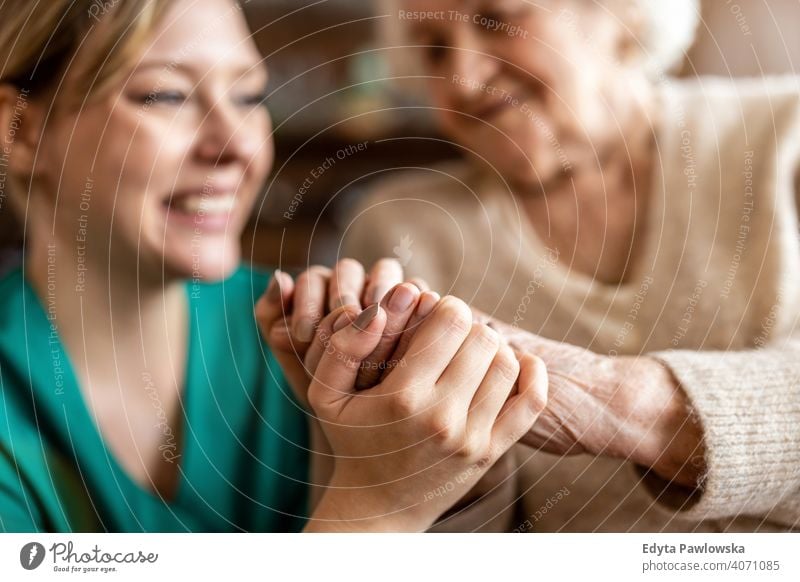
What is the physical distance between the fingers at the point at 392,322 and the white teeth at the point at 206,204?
0.09 meters

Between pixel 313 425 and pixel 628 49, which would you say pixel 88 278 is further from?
pixel 628 49

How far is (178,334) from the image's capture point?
14.2 inches

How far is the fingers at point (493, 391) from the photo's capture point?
0.99 feet

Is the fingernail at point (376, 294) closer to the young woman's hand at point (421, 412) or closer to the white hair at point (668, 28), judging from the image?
the young woman's hand at point (421, 412)

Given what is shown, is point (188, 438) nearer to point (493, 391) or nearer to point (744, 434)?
point (493, 391)

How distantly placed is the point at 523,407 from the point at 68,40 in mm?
242

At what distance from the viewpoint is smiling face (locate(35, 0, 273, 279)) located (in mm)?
317

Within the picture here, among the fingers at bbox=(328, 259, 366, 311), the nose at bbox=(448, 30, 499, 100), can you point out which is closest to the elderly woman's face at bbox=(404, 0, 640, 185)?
the nose at bbox=(448, 30, 499, 100)

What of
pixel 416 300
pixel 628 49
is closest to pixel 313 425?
pixel 416 300

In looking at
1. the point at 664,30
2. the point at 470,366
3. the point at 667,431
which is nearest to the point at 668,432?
the point at 667,431

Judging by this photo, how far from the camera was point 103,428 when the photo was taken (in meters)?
0.34

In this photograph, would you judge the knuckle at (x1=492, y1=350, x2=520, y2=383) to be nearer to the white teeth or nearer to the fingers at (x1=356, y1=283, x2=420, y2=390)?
the fingers at (x1=356, y1=283, x2=420, y2=390)
